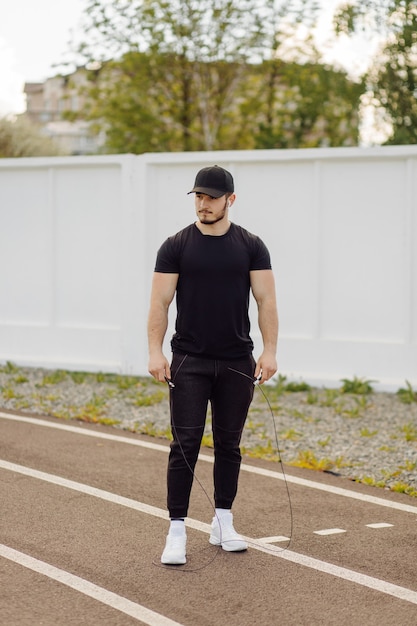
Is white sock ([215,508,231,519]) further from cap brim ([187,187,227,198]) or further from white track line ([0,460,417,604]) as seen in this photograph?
cap brim ([187,187,227,198])

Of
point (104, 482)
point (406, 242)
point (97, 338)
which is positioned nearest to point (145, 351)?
point (97, 338)

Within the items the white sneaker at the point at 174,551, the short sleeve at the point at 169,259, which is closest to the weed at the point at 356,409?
the white sneaker at the point at 174,551

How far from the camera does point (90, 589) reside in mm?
4969

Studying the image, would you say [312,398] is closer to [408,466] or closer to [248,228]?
[248,228]

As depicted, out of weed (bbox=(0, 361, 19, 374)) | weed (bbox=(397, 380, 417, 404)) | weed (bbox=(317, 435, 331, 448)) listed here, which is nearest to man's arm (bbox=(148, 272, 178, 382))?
weed (bbox=(317, 435, 331, 448))

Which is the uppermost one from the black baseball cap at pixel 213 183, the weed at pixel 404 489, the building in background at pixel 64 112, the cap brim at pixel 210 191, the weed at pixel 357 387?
the building in background at pixel 64 112

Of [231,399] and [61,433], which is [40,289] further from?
[231,399]

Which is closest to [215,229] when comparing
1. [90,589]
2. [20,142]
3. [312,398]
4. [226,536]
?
[226,536]

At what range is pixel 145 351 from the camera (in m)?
12.3

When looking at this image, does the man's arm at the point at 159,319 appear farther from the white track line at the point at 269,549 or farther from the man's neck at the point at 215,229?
the white track line at the point at 269,549

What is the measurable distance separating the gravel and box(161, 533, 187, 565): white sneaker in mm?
1957

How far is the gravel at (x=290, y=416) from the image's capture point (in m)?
8.20

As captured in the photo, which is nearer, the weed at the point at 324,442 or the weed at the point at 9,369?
the weed at the point at 324,442

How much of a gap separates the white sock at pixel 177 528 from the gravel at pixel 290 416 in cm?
190
